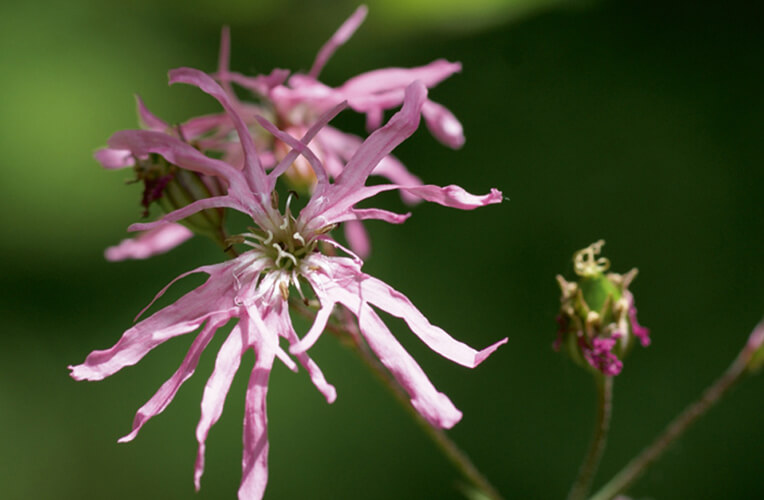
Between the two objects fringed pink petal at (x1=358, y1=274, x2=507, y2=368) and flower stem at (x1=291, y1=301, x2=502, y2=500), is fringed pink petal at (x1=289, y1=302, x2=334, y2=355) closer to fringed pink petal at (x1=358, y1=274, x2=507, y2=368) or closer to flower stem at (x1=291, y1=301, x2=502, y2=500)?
fringed pink petal at (x1=358, y1=274, x2=507, y2=368)

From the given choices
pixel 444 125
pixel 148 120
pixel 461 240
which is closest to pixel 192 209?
pixel 148 120

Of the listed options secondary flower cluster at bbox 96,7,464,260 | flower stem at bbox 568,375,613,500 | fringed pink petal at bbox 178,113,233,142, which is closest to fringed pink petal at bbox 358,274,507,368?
secondary flower cluster at bbox 96,7,464,260

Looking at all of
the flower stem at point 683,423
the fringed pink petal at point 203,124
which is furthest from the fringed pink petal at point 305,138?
the flower stem at point 683,423

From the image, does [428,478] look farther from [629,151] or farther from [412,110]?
[412,110]

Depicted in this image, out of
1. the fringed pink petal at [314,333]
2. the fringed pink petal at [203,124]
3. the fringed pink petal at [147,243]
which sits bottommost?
the fringed pink petal at [314,333]

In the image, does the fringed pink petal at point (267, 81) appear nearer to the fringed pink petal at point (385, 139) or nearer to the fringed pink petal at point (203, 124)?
the fringed pink petal at point (203, 124)

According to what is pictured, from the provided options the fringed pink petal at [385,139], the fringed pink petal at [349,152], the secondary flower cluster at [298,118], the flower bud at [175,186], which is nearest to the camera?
the fringed pink petal at [385,139]

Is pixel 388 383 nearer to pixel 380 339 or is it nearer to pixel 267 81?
pixel 380 339
